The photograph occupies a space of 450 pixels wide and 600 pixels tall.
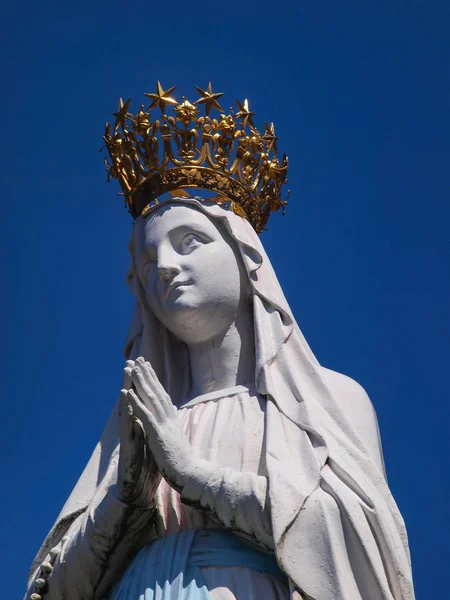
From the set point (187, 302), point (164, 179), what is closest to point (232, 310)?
point (187, 302)

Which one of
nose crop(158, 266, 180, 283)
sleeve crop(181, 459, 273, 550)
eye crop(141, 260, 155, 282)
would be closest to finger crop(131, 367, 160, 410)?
sleeve crop(181, 459, 273, 550)

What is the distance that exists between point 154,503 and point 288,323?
144 cm

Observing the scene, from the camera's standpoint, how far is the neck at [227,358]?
10703 millimetres

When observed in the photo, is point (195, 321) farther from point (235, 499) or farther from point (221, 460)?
point (235, 499)

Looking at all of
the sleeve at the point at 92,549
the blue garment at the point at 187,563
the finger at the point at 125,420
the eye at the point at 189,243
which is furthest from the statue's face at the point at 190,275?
the blue garment at the point at 187,563

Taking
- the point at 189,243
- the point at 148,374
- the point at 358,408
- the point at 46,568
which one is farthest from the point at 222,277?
the point at 46,568

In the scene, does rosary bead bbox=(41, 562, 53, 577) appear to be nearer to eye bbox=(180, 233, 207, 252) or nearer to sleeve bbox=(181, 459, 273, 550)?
sleeve bbox=(181, 459, 273, 550)

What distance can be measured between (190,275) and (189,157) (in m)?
0.98

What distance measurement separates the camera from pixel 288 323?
419 inches

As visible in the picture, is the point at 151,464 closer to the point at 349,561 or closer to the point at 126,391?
the point at 126,391

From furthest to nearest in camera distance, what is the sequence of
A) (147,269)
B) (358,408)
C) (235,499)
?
(147,269) < (358,408) < (235,499)

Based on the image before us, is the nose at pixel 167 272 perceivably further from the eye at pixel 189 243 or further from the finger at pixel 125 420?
the finger at pixel 125 420

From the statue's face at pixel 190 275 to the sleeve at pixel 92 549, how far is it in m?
1.25

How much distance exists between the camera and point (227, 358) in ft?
35.2
